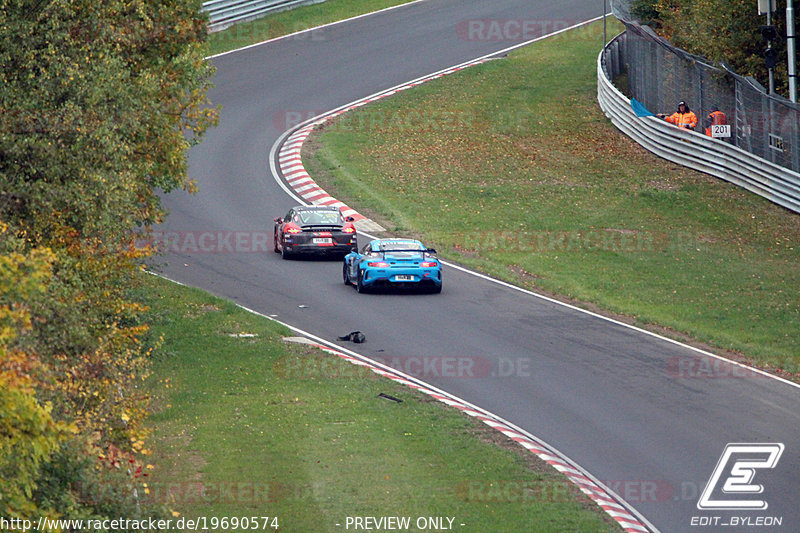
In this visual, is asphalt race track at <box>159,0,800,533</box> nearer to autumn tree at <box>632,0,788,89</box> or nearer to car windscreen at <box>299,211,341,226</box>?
car windscreen at <box>299,211,341,226</box>

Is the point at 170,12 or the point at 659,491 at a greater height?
the point at 170,12

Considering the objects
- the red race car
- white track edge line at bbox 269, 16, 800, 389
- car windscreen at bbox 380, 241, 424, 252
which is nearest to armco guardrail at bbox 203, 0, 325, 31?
white track edge line at bbox 269, 16, 800, 389

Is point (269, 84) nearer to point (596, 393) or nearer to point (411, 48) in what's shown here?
point (411, 48)

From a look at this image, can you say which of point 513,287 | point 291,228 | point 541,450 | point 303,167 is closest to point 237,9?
point 303,167

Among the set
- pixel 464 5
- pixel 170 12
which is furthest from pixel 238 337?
pixel 464 5

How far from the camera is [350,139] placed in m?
40.3

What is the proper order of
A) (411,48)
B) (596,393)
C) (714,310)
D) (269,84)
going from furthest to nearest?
(411,48)
(269,84)
(714,310)
(596,393)

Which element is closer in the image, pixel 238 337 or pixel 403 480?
pixel 403 480

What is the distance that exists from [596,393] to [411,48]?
35.6m

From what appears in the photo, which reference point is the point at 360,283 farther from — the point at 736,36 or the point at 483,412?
the point at 736,36

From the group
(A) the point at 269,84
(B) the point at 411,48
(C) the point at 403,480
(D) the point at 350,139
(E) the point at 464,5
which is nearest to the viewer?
(C) the point at 403,480

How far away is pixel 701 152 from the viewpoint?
35969mm

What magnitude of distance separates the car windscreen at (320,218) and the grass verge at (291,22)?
22859 millimetres

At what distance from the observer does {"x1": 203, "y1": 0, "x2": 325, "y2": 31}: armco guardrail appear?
49.6 meters
